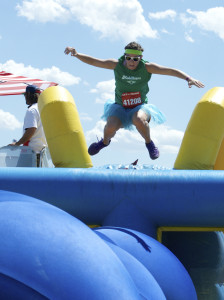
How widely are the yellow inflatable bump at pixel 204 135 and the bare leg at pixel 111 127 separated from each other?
0.67 metres

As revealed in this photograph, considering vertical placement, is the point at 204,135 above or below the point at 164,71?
below

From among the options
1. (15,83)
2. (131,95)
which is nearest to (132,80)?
(131,95)

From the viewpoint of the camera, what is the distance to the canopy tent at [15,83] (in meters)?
6.68

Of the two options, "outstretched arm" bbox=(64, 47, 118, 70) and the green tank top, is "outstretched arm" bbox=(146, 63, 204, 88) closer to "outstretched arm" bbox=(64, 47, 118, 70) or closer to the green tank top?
the green tank top

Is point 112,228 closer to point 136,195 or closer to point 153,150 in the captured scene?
point 136,195

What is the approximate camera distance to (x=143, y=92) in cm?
425

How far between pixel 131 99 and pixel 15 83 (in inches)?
141

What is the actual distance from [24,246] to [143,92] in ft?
10.6

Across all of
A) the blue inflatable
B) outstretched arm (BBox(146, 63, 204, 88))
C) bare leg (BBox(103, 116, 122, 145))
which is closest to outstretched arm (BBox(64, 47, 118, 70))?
outstretched arm (BBox(146, 63, 204, 88))

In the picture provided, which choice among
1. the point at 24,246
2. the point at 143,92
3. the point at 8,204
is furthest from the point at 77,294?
the point at 143,92

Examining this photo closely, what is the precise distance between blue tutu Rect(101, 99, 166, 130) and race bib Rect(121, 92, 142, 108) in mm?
43

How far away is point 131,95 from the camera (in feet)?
13.8

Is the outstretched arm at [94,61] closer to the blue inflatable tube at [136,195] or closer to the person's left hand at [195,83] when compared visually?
the person's left hand at [195,83]

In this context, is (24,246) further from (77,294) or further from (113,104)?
(113,104)
